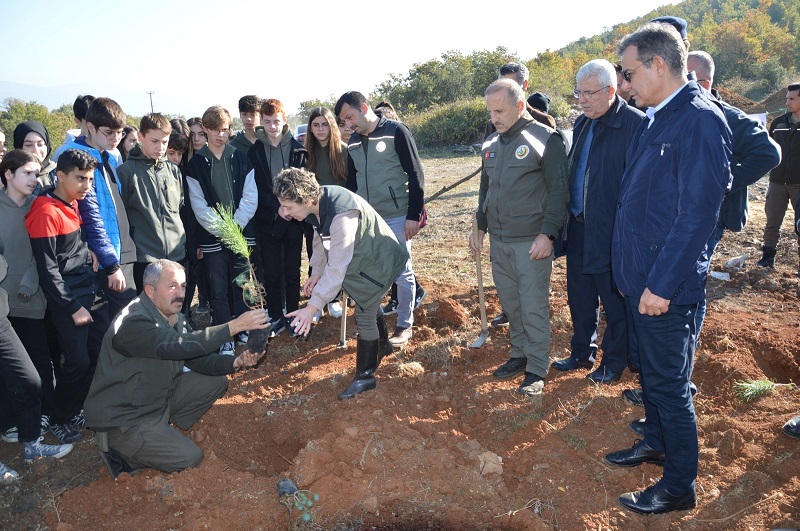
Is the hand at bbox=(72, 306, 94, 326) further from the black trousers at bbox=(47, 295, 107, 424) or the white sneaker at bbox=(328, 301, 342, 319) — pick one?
the white sneaker at bbox=(328, 301, 342, 319)

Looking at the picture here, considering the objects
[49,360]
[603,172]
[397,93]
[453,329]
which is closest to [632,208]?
[603,172]

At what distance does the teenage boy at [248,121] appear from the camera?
16.6ft

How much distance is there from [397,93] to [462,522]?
97.1 ft

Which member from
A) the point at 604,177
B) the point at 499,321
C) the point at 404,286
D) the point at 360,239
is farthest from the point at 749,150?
the point at 404,286

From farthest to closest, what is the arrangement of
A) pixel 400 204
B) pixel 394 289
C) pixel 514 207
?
pixel 394 289
pixel 400 204
pixel 514 207

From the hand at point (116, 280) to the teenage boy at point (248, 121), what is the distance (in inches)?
67.9

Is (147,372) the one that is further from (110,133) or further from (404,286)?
(404,286)

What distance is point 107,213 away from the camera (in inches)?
157

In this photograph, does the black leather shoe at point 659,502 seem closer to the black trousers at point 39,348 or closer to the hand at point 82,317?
the hand at point 82,317

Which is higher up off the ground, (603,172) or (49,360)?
(603,172)

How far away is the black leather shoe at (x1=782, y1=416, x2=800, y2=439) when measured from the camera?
10.5 feet

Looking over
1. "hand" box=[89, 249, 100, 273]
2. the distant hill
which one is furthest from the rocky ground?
the distant hill

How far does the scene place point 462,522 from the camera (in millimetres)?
2846

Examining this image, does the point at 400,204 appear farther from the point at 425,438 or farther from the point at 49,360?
the point at 49,360
